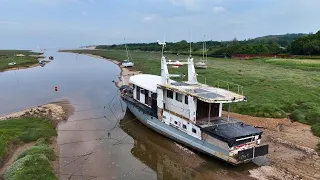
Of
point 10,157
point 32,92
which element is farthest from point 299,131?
point 32,92

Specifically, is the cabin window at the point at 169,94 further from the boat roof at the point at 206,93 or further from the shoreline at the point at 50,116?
the shoreline at the point at 50,116

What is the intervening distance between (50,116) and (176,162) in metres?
15.6

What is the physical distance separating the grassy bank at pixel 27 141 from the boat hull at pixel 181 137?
7767 millimetres

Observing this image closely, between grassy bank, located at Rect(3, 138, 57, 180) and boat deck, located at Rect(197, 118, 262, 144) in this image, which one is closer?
grassy bank, located at Rect(3, 138, 57, 180)

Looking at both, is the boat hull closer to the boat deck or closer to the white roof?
the boat deck

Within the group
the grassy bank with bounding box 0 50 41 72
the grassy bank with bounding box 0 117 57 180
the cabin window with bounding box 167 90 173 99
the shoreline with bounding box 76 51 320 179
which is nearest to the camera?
the grassy bank with bounding box 0 117 57 180

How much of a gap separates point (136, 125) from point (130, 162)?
7.94m

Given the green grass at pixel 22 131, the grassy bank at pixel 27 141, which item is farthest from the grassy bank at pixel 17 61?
the grassy bank at pixel 27 141

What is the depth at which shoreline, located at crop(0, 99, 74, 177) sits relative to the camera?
18.8m

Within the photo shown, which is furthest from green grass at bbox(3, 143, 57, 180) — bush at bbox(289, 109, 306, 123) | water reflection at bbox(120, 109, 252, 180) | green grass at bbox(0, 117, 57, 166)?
bush at bbox(289, 109, 306, 123)

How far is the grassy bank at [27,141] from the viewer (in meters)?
16.3

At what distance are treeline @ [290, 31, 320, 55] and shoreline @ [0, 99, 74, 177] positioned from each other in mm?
69556

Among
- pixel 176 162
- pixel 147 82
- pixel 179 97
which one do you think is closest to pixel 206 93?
pixel 179 97

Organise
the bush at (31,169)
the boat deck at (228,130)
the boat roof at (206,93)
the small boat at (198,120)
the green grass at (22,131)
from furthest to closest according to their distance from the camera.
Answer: the green grass at (22,131), the boat roof at (206,93), the small boat at (198,120), the boat deck at (228,130), the bush at (31,169)
